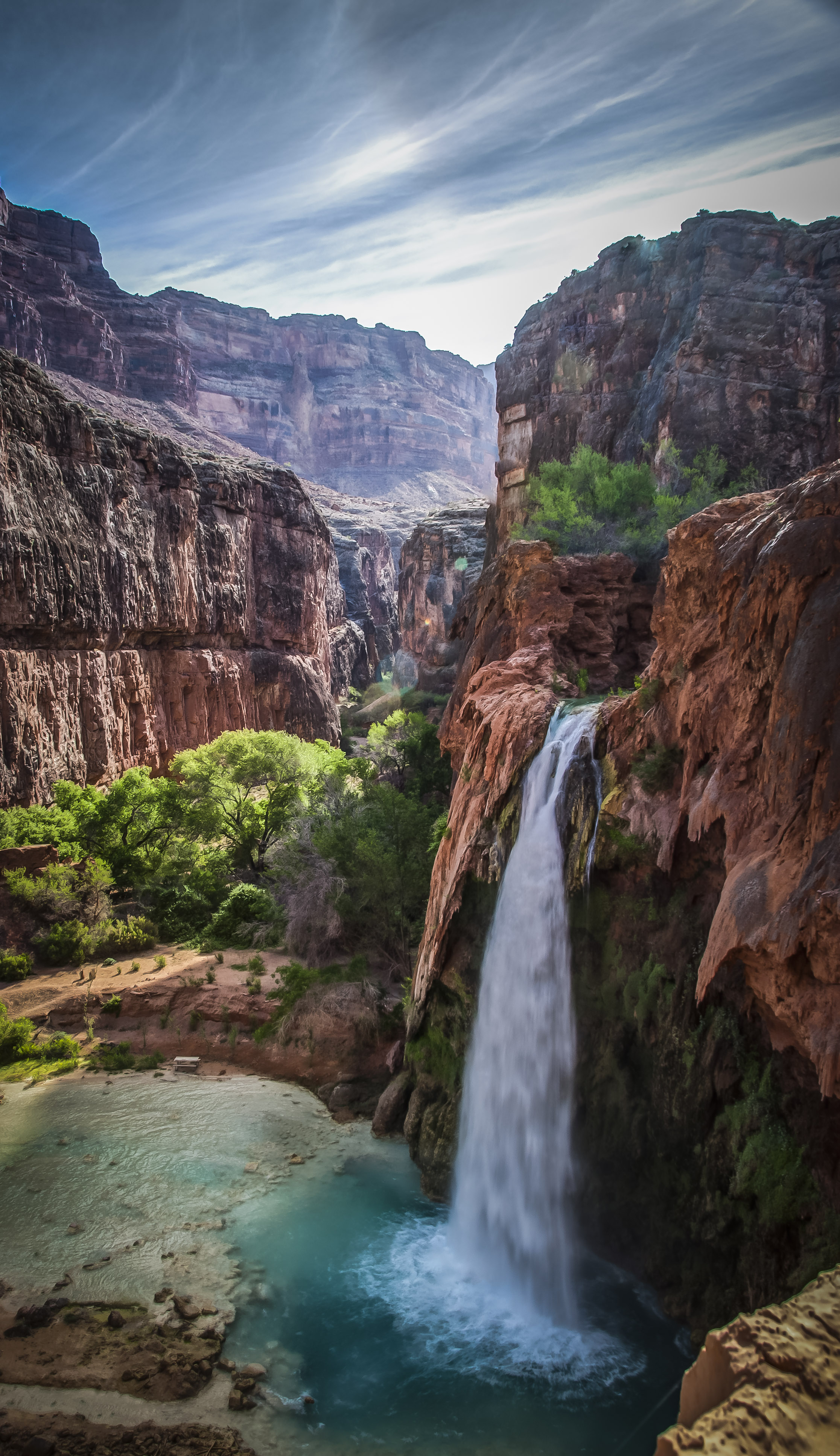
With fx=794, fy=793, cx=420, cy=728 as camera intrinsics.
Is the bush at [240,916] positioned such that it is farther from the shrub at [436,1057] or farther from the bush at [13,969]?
the shrub at [436,1057]

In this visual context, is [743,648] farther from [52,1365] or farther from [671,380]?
[671,380]

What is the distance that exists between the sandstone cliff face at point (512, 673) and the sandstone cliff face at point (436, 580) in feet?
109

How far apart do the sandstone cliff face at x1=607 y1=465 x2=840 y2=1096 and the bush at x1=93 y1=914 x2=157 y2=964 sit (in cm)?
1972

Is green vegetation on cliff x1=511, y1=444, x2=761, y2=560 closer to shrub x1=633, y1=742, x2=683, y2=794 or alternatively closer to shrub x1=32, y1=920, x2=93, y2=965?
shrub x1=633, y1=742, x2=683, y2=794

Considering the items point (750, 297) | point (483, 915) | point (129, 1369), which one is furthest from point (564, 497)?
point (129, 1369)

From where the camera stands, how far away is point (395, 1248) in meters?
14.3

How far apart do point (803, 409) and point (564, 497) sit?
11.4m

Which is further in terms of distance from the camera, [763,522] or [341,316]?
[341,316]

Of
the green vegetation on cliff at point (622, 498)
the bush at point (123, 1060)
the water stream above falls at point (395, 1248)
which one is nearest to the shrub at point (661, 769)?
the water stream above falls at point (395, 1248)

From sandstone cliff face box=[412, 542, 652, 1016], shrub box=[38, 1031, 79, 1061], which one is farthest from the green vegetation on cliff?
shrub box=[38, 1031, 79, 1061]

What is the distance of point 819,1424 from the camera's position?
4371 millimetres

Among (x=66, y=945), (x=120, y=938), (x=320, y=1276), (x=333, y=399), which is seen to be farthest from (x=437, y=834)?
(x=333, y=399)

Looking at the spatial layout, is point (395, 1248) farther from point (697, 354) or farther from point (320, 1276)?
point (697, 354)

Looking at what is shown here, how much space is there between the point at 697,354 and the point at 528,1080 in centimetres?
3144
